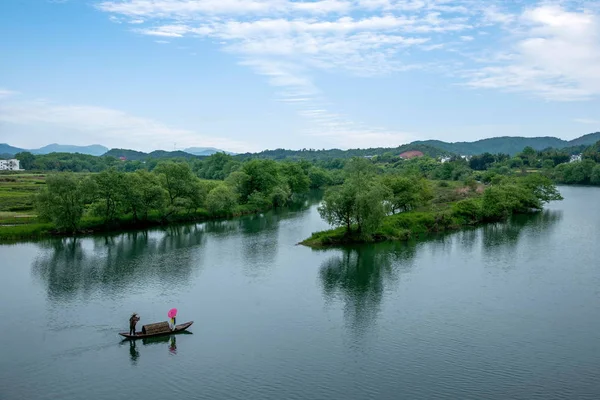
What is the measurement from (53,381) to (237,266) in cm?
2140

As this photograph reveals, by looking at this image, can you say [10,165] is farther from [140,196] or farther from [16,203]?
[140,196]

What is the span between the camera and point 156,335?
90.4 feet

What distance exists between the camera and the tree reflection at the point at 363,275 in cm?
3159

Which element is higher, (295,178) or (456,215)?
(295,178)

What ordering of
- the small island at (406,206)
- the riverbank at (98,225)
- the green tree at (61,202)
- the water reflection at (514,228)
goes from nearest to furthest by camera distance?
the small island at (406,206), the water reflection at (514,228), the riverbank at (98,225), the green tree at (61,202)

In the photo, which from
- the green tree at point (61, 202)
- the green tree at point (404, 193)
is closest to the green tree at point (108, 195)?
the green tree at point (61, 202)

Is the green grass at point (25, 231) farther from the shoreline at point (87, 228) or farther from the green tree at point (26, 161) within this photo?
the green tree at point (26, 161)

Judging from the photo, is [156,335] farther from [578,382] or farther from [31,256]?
[31,256]

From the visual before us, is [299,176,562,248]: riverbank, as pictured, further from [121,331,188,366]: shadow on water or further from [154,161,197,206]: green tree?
[154,161,197,206]: green tree

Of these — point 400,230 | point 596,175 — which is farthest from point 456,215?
point 596,175

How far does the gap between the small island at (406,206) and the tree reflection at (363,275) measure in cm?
275

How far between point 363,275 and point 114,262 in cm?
2230

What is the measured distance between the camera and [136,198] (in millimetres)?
63469

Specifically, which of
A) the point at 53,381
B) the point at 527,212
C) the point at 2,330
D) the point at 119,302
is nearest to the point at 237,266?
the point at 119,302
